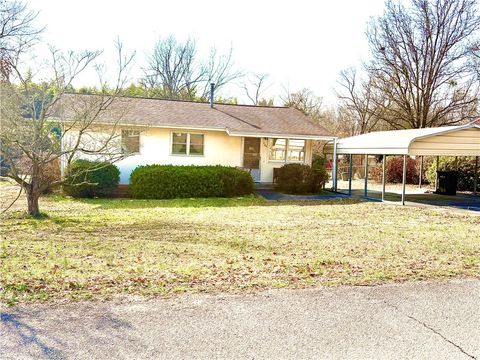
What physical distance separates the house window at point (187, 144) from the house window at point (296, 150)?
13.6 feet

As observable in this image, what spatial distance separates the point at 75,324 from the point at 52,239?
4.39 metres

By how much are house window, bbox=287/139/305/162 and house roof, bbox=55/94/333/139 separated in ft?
2.37

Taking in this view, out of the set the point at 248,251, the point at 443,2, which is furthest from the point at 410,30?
the point at 248,251

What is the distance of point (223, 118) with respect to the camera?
64.0ft

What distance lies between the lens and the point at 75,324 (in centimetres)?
371

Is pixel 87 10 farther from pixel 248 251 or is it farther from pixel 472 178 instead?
pixel 472 178

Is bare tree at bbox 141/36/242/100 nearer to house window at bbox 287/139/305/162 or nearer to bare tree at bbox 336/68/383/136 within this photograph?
bare tree at bbox 336/68/383/136

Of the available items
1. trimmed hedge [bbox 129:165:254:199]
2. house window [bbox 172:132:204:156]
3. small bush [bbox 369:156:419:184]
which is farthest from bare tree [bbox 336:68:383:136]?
trimmed hedge [bbox 129:165:254:199]

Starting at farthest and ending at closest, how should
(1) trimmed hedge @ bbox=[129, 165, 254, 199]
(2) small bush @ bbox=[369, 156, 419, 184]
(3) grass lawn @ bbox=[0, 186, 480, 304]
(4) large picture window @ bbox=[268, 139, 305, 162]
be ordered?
1. (2) small bush @ bbox=[369, 156, 419, 184]
2. (4) large picture window @ bbox=[268, 139, 305, 162]
3. (1) trimmed hedge @ bbox=[129, 165, 254, 199]
4. (3) grass lawn @ bbox=[0, 186, 480, 304]

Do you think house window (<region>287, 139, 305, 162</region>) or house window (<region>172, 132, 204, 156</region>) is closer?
house window (<region>172, 132, 204, 156</region>)

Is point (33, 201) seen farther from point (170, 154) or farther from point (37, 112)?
point (170, 154)

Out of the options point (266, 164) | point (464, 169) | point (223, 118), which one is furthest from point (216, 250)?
point (464, 169)

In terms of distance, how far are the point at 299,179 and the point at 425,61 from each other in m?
14.8

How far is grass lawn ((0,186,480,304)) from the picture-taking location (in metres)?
5.04
